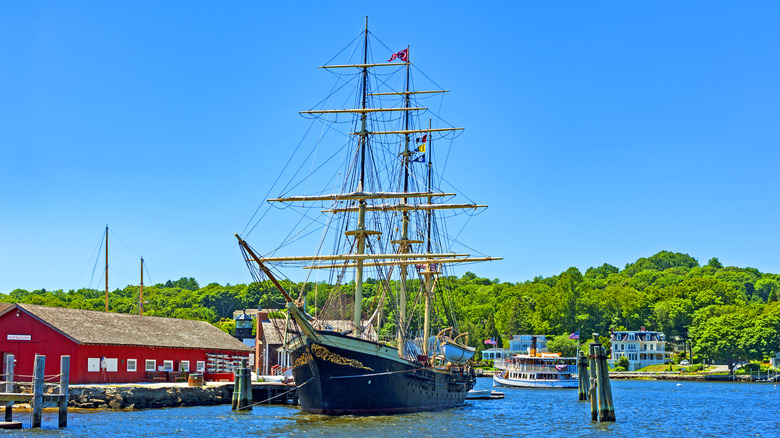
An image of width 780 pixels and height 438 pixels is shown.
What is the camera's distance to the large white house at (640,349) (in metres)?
153

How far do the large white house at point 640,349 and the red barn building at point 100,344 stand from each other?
11141cm

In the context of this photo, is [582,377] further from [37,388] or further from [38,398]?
[37,388]

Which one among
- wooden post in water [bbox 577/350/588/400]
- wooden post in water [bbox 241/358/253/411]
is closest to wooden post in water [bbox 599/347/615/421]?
wooden post in water [bbox 241/358/253/411]

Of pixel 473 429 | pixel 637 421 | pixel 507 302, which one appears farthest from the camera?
pixel 507 302

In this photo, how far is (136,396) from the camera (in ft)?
150

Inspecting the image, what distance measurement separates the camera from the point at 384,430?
1502 inches

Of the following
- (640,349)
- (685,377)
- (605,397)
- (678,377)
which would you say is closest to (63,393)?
(605,397)

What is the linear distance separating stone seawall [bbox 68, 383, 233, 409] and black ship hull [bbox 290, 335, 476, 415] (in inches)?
287

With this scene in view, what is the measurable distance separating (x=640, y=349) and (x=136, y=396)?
411 ft

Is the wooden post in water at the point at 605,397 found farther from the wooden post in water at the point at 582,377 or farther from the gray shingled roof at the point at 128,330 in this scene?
the gray shingled roof at the point at 128,330

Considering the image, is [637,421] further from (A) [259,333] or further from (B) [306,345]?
(A) [259,333]

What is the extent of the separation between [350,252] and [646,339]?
385ft

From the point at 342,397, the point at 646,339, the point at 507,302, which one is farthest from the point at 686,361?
the point at 342,397

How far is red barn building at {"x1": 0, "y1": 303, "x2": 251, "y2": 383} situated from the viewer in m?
48.5
